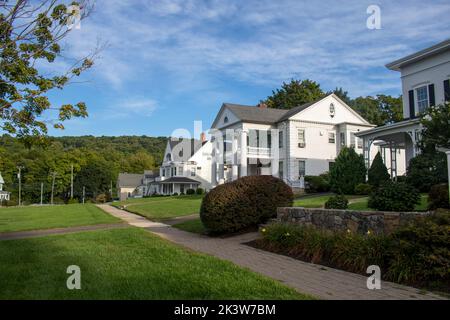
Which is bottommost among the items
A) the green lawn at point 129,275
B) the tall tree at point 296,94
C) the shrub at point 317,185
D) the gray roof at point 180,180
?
the green lawn at point 129,275

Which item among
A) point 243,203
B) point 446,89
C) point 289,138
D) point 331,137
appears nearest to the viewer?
point 243,203

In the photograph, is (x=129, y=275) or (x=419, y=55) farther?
(x=419, y=55)

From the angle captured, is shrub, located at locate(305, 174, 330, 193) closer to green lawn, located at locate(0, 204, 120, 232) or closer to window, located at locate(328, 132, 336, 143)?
window, located at locate(328, 132, 336, 143)

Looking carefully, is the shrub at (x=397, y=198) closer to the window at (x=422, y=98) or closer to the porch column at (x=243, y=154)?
the window at (x=422, y=98)

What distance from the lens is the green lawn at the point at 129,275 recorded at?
557cm

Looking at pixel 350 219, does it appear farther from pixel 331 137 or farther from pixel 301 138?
pixel 331 137

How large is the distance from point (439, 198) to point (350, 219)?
9.32ft

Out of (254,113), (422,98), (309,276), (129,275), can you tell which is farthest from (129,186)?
(309,276)

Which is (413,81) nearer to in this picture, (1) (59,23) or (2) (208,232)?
(2) (208,232)

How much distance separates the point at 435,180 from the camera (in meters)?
18.3

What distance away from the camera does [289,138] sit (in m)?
36.0

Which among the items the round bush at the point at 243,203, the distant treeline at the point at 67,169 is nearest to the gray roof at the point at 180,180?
the distant treeline at the point at 67,169

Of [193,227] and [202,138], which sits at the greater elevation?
[202,138]

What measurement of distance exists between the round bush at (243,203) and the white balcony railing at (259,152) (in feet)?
76.9
